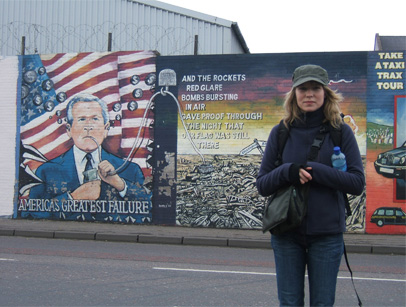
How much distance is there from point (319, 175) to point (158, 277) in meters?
4.81

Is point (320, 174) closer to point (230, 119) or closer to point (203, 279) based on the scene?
point (203, 279)

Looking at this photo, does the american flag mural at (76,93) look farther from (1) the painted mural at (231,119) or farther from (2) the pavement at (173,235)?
(2) the pavement at (173,235)

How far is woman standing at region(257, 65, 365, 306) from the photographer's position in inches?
113

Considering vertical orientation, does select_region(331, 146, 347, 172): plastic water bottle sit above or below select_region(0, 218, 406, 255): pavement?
above

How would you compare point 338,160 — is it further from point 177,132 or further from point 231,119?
point 177,132

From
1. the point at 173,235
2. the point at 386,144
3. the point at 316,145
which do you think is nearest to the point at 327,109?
the point at 316,145

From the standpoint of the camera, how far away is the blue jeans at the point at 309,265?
288 centimetres

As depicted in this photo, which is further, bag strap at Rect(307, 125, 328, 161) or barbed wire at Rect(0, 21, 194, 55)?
barbed wire at Rect(0, 21, 194, 55)

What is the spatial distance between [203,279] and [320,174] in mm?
4629

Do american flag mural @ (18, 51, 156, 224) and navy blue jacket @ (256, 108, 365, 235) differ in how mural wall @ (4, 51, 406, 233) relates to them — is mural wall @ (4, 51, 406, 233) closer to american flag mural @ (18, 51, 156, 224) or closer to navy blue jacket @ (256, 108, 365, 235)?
american flag mural @ (18, 51, 156, 224)

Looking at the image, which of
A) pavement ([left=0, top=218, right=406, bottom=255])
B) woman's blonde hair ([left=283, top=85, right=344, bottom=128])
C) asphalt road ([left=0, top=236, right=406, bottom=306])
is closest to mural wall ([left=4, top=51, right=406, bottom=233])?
pavement ([left=0, top=218, right=406, bottom=255])

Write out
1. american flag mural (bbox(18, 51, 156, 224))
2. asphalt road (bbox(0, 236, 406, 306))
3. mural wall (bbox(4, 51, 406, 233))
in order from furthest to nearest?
1. american flag mural (bbox(18, 51, 156, 224))
2. mural wall (bbox(4, 51, 406, 233))
3. asphalt road (bbox(0, 236, 406, 306))

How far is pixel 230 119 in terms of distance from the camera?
13.2 meters

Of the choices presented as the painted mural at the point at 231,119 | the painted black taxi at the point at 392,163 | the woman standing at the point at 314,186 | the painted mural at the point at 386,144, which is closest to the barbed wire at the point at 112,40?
the painted mural at the point at 231,119
